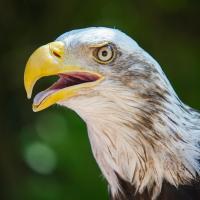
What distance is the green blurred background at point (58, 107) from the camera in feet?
21.5

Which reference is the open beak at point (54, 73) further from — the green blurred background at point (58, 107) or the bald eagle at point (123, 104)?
the green blurred background at point (58, 107)

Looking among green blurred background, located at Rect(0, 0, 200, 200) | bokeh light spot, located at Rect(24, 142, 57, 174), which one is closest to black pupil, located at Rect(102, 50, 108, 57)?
green blurred background, located at Rect(0, 0, 200, 200)

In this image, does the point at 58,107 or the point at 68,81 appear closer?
the point at 68,81

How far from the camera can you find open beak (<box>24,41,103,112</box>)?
3301 mm

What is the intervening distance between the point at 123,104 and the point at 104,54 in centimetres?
23

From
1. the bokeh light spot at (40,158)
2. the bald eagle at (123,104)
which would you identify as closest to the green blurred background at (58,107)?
the bokeh light spot at (40,158)

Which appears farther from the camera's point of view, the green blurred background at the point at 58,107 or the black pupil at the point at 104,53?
the green blurred background at the point at 58,107

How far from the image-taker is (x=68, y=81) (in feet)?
11.2

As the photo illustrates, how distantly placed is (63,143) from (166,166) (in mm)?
3048

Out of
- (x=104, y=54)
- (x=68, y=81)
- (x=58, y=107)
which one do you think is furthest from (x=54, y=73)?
(x=58, y=107)

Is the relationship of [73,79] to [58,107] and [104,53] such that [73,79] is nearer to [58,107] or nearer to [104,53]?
[104,53]

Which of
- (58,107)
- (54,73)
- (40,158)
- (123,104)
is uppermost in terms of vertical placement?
(54,73)

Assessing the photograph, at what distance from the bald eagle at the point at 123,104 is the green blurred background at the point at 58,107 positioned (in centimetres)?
291

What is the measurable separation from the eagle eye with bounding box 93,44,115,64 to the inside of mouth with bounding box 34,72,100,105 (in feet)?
0.25
